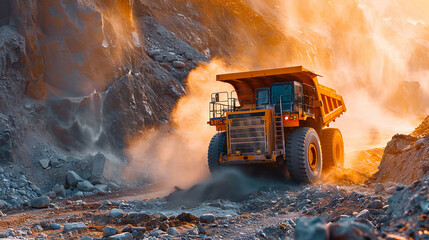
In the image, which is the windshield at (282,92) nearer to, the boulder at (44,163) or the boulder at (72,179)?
the boulder at (72,179)

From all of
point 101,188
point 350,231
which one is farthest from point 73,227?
point 101,188

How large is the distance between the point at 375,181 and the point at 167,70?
1658cm

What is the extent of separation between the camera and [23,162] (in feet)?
46.0

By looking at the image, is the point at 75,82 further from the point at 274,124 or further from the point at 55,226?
the point at 55,226

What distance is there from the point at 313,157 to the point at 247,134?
2428 mm

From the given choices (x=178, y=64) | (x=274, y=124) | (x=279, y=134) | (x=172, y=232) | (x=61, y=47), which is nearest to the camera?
(x=172, y=232)

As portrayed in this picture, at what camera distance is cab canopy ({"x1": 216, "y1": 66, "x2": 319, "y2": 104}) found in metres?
12.1

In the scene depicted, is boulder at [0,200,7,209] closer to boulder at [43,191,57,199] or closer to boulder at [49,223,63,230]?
boulder at [43,191,57,199]

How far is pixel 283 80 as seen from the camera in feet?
41.3

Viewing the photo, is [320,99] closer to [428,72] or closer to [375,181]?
[375,181]

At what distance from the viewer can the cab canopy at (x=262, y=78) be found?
1207 centimetres

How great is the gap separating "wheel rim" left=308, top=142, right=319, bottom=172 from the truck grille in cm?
169

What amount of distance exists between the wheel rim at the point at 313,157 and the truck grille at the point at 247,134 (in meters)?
1.69

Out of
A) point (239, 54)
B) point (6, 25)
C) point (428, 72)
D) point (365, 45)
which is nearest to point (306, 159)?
point (6, 25)
